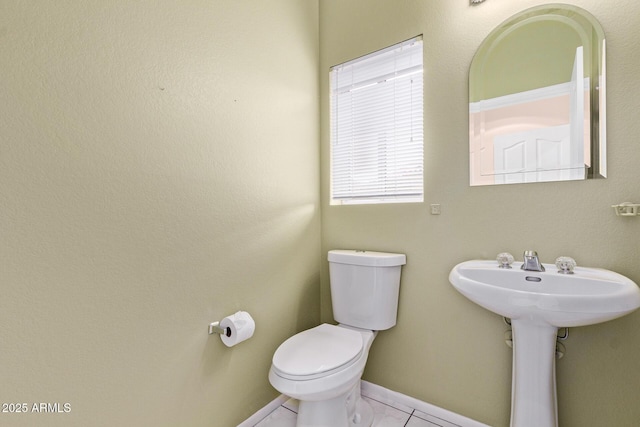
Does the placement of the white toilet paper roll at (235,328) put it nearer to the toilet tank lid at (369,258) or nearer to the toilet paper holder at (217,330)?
the toilet paper holder at (217,330)

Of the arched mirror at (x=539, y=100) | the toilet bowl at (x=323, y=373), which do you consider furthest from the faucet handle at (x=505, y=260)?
the toilet bowl at (x=323, y=373)

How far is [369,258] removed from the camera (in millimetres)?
1527

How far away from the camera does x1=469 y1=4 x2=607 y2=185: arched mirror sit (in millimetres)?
1158

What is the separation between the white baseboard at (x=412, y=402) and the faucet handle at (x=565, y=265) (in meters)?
0.83

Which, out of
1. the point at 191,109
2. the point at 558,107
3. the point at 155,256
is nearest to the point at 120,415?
the point at 155,256

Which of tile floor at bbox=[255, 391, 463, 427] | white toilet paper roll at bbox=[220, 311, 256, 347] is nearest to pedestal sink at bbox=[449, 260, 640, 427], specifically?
tile floor at bbox=[255, 391, 463, 427]

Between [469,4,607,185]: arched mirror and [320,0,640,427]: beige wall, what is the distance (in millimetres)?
39

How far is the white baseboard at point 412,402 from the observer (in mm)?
1433

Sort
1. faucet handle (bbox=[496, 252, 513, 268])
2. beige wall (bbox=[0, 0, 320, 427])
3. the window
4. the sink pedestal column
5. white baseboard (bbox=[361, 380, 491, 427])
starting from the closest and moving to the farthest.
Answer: beige wall (bbox=[0, 0, 320, 427]), the sink pedestal column, faucet handle (bbox=[496, 252, 513, 268]), white baseboard (bbox=[361, 380, 491, 427]), the window

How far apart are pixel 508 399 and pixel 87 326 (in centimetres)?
171

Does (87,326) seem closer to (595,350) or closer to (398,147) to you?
(398,147)

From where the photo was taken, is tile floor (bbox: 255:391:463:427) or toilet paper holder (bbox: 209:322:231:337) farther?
tile floor (bbox: 255:391:463:427)

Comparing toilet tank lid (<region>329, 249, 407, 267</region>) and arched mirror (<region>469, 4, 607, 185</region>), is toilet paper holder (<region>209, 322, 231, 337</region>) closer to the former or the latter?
toilet tank lid (<region>329, 249, 407, 267</region>)

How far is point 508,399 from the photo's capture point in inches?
52.3
